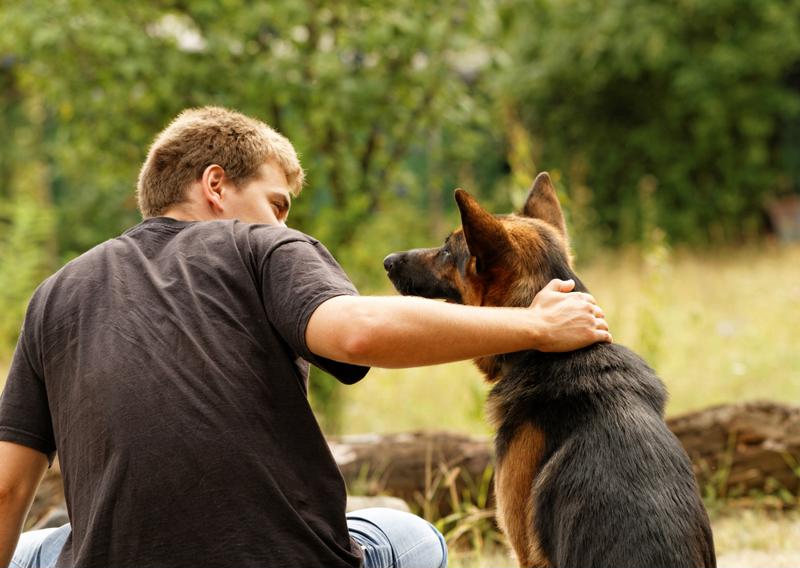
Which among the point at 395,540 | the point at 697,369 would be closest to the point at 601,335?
the point at 395,540

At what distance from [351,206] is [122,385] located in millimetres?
3829

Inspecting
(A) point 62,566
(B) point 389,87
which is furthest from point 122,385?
(B) point 389,87

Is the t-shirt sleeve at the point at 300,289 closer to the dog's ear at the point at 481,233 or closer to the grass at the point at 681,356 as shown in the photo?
the dog's ear at the point at 481,233

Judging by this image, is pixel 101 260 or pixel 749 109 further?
pixel 749 109

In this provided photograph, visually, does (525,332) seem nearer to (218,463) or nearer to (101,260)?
(218,463)

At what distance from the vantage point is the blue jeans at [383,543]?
110 inches

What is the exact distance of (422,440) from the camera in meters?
5.06

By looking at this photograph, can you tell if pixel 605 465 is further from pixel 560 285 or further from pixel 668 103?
pixel 668 103

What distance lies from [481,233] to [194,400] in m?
1.15

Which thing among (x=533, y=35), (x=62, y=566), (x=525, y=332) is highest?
(x=533, y=35)

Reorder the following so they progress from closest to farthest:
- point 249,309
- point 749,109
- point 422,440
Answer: point 249,309 < point 422,440 < point 749,109

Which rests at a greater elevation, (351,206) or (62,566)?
(351,206)

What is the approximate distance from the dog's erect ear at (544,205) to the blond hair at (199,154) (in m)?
1.20

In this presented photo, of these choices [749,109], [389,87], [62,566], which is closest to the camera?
[62,566]
